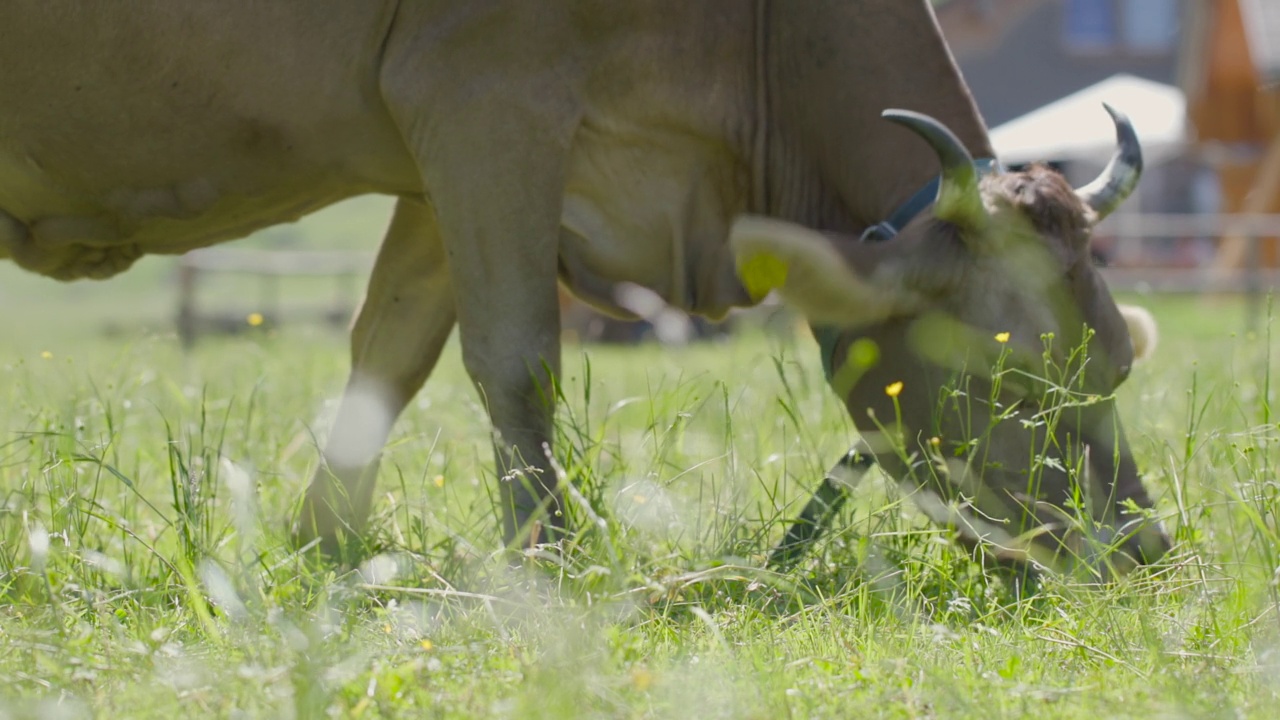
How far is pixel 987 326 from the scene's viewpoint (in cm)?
335

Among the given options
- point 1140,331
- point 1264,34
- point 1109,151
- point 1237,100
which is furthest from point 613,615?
point 1237,100

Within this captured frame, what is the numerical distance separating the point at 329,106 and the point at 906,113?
1.33 meters

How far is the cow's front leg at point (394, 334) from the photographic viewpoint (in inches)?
161

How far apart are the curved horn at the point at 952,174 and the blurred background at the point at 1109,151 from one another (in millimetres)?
883

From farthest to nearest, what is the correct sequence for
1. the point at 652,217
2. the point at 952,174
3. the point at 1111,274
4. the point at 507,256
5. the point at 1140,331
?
the point at 1111,274, the point at 1140,331, the point at 652,217, the point at 507,256, the point at 952,174

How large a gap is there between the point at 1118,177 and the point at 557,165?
1.34 metres

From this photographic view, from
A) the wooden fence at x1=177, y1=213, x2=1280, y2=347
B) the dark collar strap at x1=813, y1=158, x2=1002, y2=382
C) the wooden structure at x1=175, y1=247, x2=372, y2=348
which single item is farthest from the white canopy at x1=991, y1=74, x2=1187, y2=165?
the dark collar strap at x1=813, y1=158, x2=1002, y2=382

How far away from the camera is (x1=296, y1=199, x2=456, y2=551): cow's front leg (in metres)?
4.08

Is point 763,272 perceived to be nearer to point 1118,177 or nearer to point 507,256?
point 507,256

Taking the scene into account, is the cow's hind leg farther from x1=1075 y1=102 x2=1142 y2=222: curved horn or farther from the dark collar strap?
x1=1075 y1=102 x2=1142 y2=222: curved horn

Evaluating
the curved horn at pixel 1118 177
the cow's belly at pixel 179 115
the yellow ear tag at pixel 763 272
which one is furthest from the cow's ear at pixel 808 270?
the cow's belly at pixel 179 115

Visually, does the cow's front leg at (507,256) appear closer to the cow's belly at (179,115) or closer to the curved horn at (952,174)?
the cow's belly at (179,115)

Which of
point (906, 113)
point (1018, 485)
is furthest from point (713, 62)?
point (1018, 485)

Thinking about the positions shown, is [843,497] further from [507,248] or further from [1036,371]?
[507,248]
